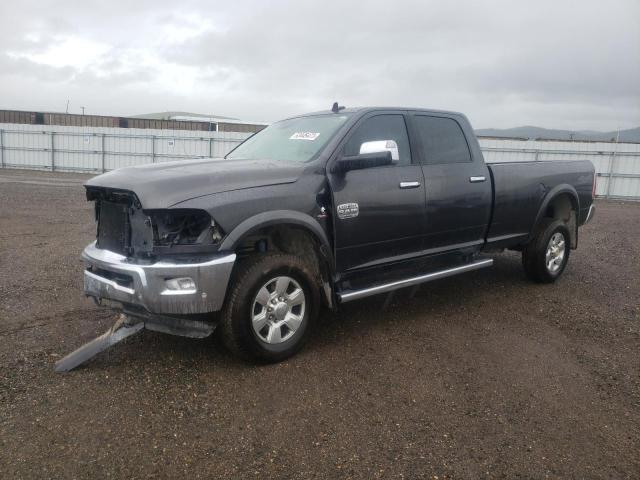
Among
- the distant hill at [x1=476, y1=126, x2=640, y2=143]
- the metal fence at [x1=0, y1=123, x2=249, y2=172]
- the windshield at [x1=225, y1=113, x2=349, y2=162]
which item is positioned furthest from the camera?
the distant hill at [x1=476, y1=126, x2=640, y2=143]

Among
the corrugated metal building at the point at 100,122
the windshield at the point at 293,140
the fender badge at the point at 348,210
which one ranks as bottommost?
the fender badge at the point at 348,210

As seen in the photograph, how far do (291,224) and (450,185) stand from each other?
1.92 metres

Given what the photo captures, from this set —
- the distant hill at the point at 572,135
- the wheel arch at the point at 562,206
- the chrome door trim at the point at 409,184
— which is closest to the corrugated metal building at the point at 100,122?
the distant hill at the point at 572,135

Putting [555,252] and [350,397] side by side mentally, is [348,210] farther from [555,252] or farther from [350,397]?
[555,252]

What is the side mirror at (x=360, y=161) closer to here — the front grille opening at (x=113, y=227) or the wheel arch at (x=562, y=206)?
the front grille opening at (x=113, y=227)

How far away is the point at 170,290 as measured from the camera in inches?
135

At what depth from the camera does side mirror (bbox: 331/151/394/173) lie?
415 cm

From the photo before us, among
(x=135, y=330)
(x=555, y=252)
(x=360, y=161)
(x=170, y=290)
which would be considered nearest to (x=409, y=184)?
(x=360, y=161)

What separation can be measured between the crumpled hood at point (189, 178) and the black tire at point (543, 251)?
346cm

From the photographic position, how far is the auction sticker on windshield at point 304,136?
14.9ft

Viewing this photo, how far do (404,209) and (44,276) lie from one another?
14.0ft

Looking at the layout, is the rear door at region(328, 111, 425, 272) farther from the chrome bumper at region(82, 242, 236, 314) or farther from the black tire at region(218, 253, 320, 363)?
the chrome bumper at region(82, 242, 236, 314)

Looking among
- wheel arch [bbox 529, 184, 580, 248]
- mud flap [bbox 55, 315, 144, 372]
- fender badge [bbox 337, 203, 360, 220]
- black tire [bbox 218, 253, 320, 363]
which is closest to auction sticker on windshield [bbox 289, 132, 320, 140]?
fender badge [bbox 337, 203, 360, 220]

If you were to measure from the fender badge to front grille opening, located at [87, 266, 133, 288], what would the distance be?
5.37 ft
